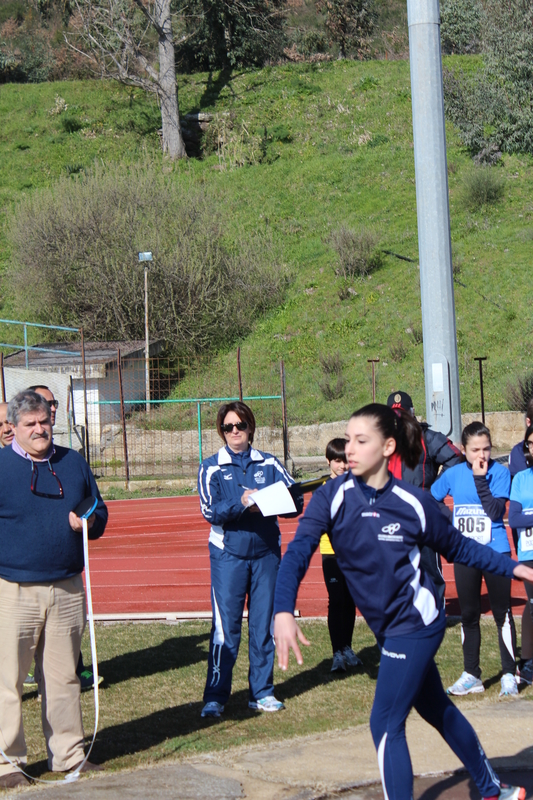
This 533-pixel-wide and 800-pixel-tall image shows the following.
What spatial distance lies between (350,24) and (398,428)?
58.6 metres

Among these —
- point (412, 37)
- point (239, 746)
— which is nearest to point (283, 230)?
point (412, 37)

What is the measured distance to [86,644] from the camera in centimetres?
730

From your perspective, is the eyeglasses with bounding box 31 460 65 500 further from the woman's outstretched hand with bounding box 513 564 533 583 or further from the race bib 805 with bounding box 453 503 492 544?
the race bib 805 with bounding box 453 503 492 544

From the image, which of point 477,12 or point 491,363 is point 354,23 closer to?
point 477,12

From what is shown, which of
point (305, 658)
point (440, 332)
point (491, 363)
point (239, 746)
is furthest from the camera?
point (491, 363)

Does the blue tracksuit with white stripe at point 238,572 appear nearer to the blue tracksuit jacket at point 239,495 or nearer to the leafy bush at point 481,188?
the blue tracksuit jacket at point 239,495

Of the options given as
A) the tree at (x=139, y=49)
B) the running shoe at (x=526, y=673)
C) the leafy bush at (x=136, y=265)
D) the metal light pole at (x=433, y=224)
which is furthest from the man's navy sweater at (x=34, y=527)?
the tree at (x=139, y=49)

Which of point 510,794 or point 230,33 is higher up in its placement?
point 230,33

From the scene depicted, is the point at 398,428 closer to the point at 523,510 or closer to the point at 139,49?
the point at 523,510

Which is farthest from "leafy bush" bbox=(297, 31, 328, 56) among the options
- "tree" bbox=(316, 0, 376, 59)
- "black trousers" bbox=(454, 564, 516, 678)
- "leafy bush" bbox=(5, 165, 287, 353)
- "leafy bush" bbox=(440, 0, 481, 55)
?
"black trousers" bbox=(454, 564, 516, 678)

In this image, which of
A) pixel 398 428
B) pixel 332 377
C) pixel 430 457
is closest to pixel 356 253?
pixel 332 377

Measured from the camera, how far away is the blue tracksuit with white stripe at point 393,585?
11.0 ft

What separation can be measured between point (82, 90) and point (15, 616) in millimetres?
49821

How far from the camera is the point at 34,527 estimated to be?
14.3 feet
